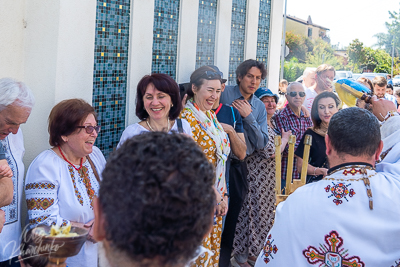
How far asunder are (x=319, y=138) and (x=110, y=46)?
2693 millimetres

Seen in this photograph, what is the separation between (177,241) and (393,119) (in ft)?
9.28

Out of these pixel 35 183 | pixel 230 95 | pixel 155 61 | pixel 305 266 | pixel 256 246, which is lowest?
pixel 256 246

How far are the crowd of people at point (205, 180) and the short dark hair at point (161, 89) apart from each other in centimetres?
1

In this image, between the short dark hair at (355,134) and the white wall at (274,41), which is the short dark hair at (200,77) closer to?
the short dark hair at (355,134)

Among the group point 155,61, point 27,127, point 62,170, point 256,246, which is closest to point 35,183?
point 62,170

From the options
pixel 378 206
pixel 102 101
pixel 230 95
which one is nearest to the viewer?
pixel 378 206

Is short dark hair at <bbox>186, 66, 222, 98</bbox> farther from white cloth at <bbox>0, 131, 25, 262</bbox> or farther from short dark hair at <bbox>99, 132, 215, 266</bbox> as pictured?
short dark hair at <bbox>99, 132, 215, 266</bbox>

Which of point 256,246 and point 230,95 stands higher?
point 230,95

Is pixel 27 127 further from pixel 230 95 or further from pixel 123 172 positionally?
pixel 123 172

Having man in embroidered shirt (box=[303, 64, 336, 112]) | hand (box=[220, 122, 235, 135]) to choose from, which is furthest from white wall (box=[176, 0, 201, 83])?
man in embroidered shirt (box=[303, 64, 336, 112])

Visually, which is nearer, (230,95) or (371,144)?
(371,144)

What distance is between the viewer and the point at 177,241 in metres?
1.19

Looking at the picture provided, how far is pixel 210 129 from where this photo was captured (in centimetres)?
411

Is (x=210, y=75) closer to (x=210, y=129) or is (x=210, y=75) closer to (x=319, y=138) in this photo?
(x=210, y=129)
